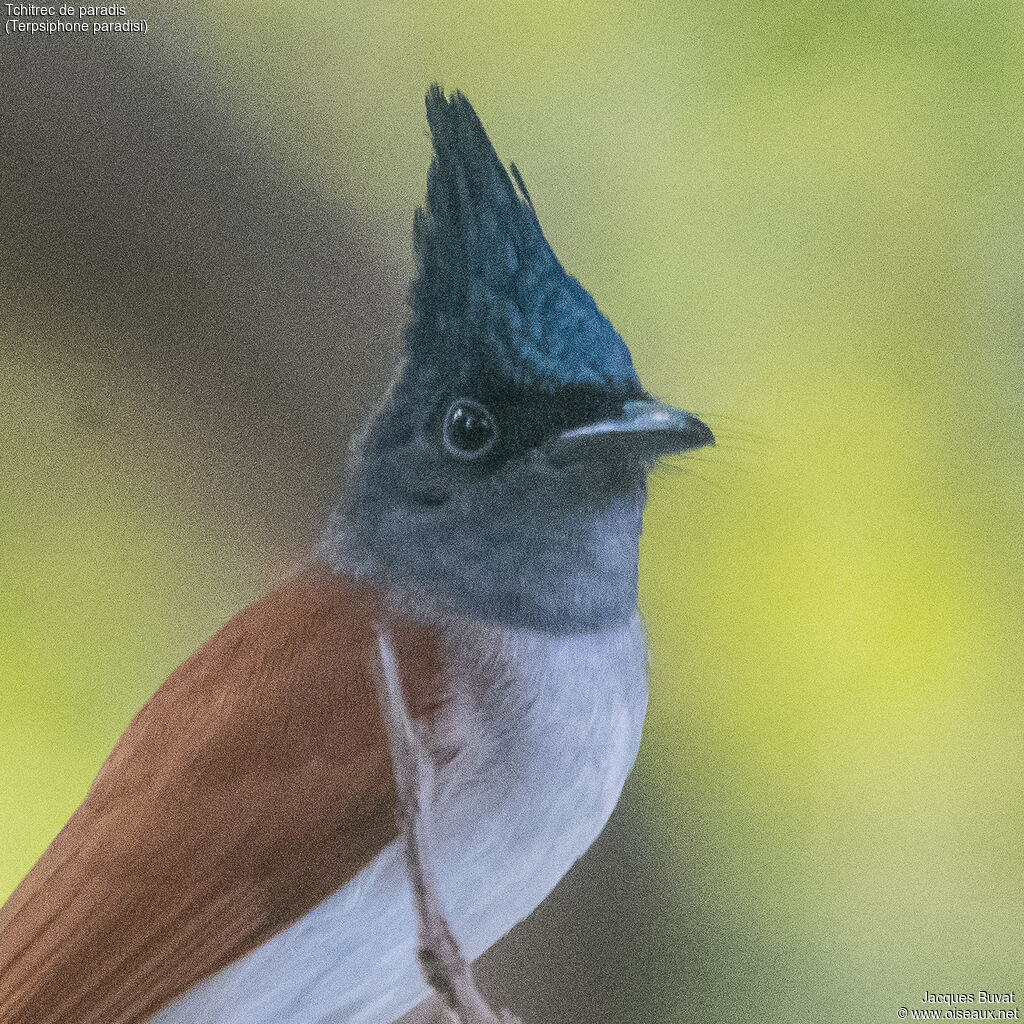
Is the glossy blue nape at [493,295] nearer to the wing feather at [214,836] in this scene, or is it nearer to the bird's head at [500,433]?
the bird's head at [500,433]

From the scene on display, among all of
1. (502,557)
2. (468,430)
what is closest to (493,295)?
(468,430)

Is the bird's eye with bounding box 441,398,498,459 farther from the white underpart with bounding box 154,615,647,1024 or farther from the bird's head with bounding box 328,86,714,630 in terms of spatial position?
the white underpart with bounding box 154,615,647,1024

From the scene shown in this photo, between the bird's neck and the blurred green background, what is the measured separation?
10 cm

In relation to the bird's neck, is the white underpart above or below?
below

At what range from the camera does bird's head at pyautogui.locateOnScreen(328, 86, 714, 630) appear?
0.86m

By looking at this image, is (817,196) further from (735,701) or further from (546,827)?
(546,827)

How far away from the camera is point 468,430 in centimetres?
88

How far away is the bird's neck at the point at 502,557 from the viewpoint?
2.95 feet

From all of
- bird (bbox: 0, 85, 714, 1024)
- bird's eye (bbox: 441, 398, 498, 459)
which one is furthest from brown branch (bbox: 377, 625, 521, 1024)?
bird's eye (bbox: 441, 398, 498, 459)

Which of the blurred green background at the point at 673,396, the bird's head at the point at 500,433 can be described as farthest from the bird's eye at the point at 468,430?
the blurred green background at the point at 673,396

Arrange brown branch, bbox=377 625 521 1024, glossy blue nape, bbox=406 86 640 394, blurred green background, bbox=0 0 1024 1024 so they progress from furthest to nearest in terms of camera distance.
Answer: blurred green background, bbox=0 0 1024 1024, glossy blue nape, bbox=406 86 640 394, brown branch, bbox=377 625 521 1024

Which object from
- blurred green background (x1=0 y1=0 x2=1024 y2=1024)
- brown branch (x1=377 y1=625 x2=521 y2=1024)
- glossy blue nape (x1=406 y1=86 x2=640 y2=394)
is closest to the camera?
brown branch (x1=377 y1=625 x2=521 y2=1024)

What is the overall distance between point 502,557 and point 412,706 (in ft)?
0.47

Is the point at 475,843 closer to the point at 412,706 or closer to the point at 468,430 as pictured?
the point at 412,706
